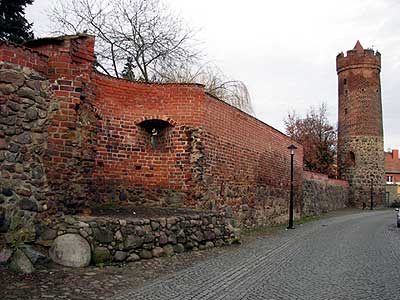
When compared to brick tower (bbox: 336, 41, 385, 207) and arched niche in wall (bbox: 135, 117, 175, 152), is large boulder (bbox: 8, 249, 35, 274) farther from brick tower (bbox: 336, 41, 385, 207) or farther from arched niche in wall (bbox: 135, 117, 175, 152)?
brick tower (bbox: 336, 41, 385, 207)

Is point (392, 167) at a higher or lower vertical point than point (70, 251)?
higher

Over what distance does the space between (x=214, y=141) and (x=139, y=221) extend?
5.58 meters

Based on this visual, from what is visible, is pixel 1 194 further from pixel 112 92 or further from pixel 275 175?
pixel 275 175

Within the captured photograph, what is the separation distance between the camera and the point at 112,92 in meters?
11.6

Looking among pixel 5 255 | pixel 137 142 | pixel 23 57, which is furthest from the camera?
pixel 137 142

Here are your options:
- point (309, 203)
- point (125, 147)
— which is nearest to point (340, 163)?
point (309, 203)

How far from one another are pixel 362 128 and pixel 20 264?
39310 millimetres

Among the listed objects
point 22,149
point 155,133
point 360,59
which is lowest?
point 22,149

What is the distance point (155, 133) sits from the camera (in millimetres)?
13000

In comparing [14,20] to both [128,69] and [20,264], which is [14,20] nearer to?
[128,69]

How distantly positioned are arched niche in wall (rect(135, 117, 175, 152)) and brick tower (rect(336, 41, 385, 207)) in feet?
107

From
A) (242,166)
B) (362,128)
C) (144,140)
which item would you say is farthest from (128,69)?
(362,128)

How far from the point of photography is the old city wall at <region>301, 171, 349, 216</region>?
90.2ft

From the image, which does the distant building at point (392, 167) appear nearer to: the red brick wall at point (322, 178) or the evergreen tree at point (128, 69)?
the red brick wall at point (322, 178)
